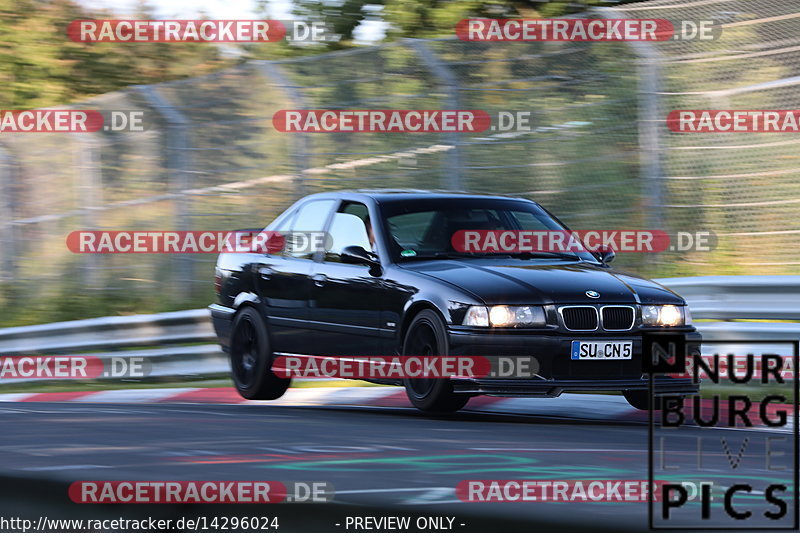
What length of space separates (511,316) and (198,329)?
17.3ft

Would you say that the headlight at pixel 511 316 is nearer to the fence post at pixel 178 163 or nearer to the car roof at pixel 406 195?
the car roof at pixel 406 195

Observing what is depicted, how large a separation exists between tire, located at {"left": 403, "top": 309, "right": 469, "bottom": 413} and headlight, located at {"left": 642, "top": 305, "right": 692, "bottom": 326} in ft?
3.96

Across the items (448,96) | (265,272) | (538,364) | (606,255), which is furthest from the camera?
(448,96)

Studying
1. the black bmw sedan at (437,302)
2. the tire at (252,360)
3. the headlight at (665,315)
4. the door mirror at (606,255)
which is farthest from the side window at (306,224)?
the headlight at (665,315)

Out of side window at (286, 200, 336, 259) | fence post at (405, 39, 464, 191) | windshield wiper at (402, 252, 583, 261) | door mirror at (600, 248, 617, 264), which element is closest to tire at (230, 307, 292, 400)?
side window at (286, 200, 336, 259)

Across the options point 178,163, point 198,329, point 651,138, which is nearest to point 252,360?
point 198,329

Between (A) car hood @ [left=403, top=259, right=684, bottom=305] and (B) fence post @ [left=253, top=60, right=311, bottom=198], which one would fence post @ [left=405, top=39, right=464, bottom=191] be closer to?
(B) fence post @ [left=253, top=60, right=311, bottom=198]

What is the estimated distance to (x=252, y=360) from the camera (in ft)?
36.4

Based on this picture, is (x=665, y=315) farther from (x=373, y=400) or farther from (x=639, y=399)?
(x=373, y=400)

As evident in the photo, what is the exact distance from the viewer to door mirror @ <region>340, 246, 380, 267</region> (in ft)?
32.2

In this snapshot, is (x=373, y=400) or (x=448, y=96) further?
(x=448, y=96)

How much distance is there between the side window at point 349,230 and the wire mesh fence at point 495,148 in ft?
10.2

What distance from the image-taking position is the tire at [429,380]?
8991 millimetres

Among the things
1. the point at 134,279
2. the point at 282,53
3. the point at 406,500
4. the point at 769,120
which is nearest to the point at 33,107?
the point at 282,53
